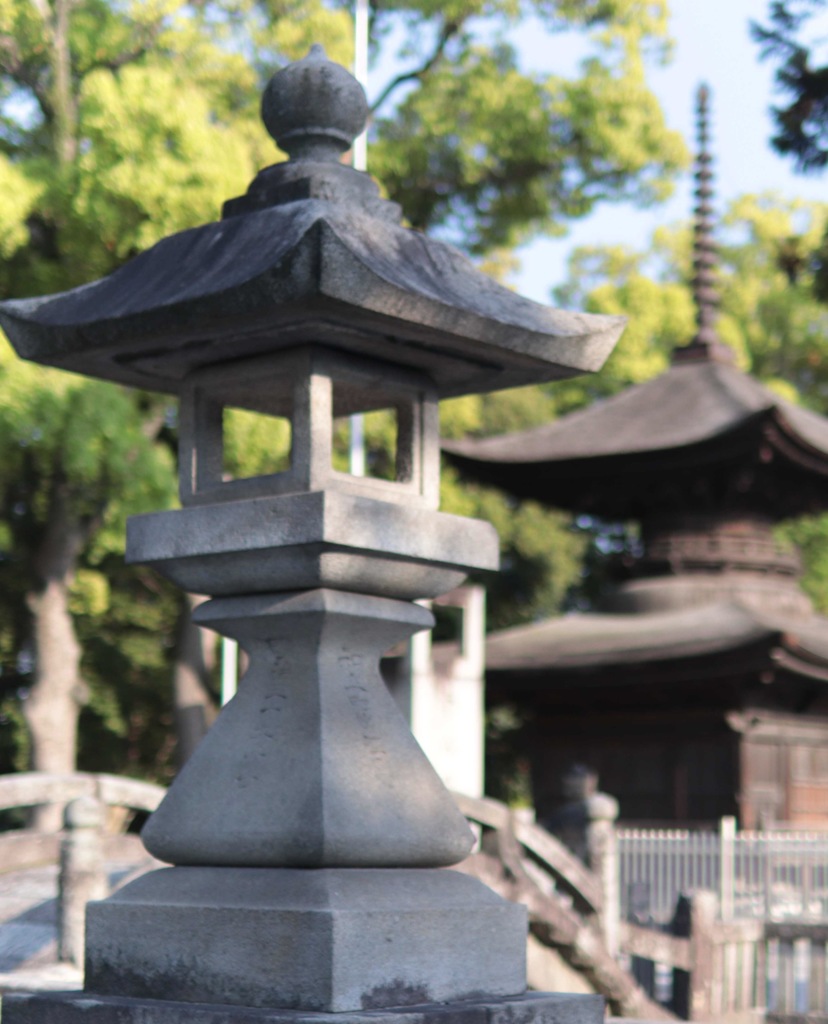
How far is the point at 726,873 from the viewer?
15.7m

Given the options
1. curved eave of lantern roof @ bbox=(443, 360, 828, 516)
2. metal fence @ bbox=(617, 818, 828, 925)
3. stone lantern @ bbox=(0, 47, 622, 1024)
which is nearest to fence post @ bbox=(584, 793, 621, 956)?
metal fence @ bbox=(617, 818, 828, 925)

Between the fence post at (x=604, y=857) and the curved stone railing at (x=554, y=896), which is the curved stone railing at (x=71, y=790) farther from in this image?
the fence post at (x=604, y=857)

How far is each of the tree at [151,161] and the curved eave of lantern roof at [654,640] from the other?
559 centimetres

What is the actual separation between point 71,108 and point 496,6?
21.7 ft

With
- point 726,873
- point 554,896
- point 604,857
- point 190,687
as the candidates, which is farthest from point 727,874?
point 190,687

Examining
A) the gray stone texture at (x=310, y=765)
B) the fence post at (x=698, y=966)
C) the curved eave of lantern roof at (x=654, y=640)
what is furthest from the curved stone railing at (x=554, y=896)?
the curved eave of lantern roof at (x=654, y=640)

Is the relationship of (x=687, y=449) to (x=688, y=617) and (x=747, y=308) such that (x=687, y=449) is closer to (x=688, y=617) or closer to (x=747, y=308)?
(x=688, y=617)

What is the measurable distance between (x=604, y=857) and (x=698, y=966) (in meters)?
1.16

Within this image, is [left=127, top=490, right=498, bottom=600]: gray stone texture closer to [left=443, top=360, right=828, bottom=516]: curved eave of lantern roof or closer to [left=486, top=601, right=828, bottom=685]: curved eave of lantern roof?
[left=486, top=601, right=828, bottom=685]: curved eave of lantern roof

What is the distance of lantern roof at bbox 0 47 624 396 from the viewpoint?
179 inches

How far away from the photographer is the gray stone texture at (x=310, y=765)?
4.55m

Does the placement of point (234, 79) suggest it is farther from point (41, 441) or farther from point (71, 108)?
point (41, 441)

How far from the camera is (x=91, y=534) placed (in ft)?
59.2

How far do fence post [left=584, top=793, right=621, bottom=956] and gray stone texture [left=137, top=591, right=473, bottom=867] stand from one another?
6973mm
